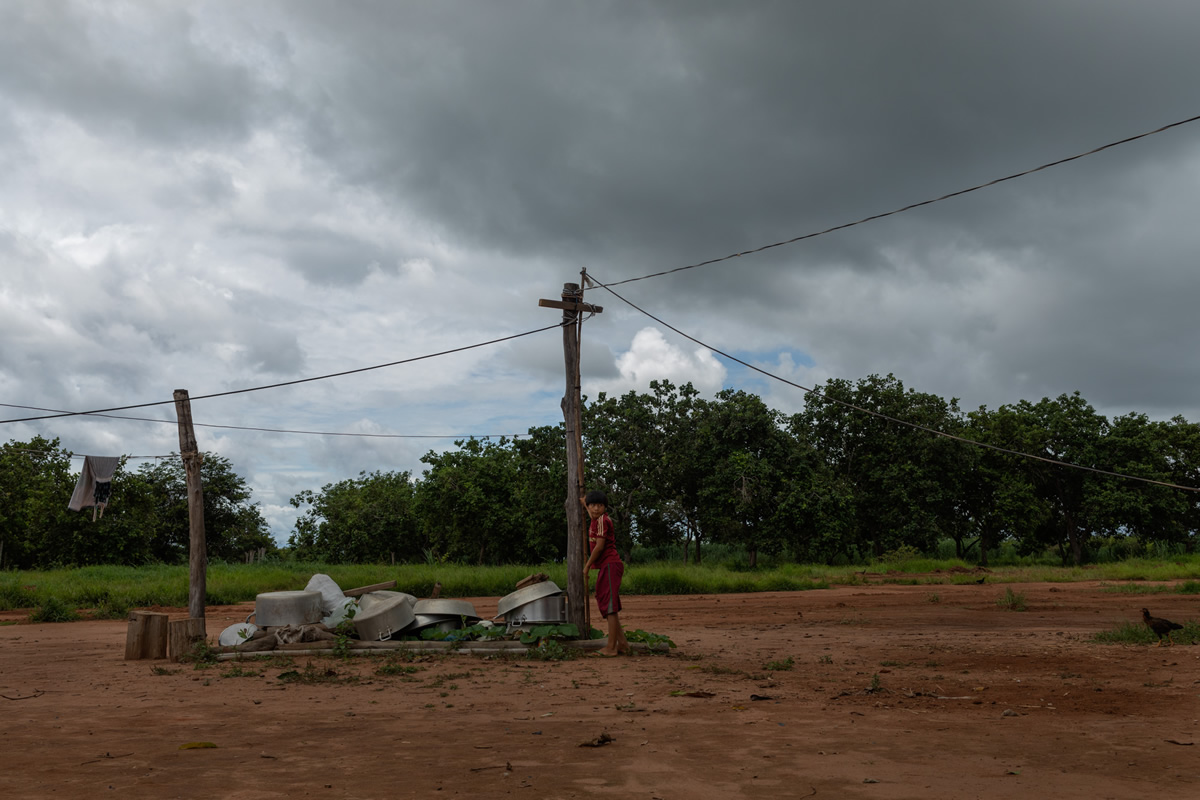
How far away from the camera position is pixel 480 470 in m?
39.7

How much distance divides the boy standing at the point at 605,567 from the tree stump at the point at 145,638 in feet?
19.2

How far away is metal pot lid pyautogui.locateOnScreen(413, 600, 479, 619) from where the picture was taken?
A: 10906 millimetres

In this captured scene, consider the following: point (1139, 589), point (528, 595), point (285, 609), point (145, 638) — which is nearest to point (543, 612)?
point (528, 595)

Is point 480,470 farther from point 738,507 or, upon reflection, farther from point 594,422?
point 738,507

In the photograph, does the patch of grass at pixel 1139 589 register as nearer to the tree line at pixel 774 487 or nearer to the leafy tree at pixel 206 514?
the tree line at pixel 774 487

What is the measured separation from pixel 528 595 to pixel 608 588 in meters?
1.43

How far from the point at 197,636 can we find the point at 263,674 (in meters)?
1.99

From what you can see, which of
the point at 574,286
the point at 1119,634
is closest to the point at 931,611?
the point at 1119,634

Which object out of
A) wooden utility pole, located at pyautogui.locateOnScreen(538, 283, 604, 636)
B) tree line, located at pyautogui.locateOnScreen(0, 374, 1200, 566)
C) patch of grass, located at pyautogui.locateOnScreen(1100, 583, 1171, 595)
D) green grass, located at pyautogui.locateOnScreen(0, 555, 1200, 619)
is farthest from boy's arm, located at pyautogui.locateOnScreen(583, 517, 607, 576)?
tree line, located at pyautogui.locateOnScreen(0, 374, 1200, 566)

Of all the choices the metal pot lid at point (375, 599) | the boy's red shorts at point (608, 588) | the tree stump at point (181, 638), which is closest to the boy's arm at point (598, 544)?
the boy's red shorts at point (608, 588)

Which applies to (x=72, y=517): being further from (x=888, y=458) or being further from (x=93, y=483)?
(x=888, y=458)

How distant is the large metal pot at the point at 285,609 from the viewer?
10.7 m

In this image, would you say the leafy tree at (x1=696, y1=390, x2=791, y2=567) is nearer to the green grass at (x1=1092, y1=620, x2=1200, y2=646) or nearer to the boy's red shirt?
the green grass at (x1=1092, y1=620, x2=1200, y2=646)

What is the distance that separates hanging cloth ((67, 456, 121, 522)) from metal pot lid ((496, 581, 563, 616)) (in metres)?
10.4
